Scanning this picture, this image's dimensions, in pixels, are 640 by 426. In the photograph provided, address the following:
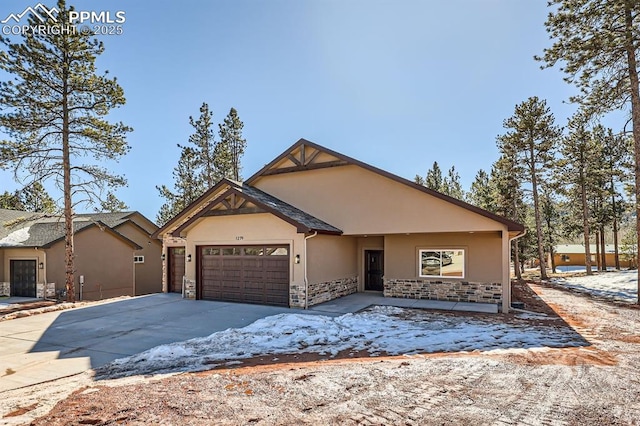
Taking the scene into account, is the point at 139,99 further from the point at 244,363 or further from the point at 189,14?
the point at 244,363

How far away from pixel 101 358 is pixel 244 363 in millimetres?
2779

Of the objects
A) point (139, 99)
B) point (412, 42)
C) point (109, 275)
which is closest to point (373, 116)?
point (412, 42)

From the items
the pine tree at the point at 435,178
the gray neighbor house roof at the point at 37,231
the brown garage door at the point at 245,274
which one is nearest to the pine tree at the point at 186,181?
the gray neighbor house roof at the point at 37,231

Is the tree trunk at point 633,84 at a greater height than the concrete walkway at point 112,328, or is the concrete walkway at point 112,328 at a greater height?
the tree trunk at point 633,84

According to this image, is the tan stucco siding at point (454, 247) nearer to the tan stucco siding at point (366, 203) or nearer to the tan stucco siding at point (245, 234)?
the tan stucco siding at point (366, 203)

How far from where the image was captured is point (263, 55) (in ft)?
46.7

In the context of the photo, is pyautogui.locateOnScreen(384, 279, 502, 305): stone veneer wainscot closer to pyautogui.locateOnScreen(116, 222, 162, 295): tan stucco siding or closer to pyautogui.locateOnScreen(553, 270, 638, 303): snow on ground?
pyautogui.locateOnScreen(553, 270, 638, 303): snow on ground

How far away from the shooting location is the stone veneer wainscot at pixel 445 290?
1293cm

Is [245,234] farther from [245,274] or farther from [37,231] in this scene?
[37,231]

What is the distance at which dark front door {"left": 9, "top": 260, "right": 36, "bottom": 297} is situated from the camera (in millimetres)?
17859

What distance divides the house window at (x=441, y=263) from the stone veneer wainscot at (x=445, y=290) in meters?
0.30

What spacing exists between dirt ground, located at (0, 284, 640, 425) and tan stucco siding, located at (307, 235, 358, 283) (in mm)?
5713

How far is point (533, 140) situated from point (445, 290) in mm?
15115

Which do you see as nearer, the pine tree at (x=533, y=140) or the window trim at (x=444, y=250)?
the window trim at (x=444, y=250)
